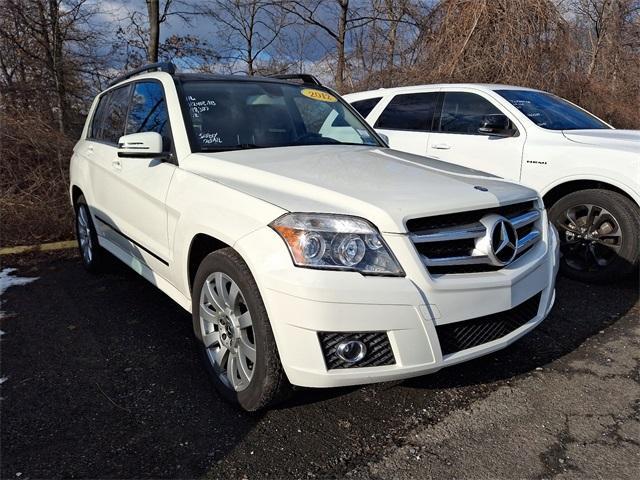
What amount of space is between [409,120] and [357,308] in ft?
14.4

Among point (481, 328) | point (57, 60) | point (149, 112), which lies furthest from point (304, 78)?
point (57, 60)

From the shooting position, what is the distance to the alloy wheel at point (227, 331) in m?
2.45

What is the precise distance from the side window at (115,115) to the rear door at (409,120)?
3.07 m

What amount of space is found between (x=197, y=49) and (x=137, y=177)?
11338 mm

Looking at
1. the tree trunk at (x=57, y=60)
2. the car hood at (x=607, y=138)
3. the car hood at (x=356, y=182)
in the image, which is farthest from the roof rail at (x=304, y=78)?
the tree trunk at (x=57, y=60)

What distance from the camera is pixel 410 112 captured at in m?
6.04

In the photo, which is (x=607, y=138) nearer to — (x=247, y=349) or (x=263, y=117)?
(x=263, y=117)

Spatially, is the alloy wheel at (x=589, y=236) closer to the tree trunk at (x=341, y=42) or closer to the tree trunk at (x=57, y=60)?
the tree trunk at (x=57, y=60)

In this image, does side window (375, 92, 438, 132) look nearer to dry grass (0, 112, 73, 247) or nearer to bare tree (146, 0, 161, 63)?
dry grass (0, 112, 73, 247)

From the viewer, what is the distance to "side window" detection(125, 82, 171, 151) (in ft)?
11.0

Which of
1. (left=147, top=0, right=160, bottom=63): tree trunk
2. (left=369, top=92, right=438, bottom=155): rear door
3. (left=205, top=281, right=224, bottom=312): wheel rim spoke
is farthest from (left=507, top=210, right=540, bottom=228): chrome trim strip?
(left=147, top=0, right=160, bottom=63): tree trunk

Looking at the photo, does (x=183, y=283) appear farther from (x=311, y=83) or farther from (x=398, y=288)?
(x=311, y=83)

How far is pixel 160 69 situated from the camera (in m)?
3.80

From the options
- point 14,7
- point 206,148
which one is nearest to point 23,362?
point 206,148
